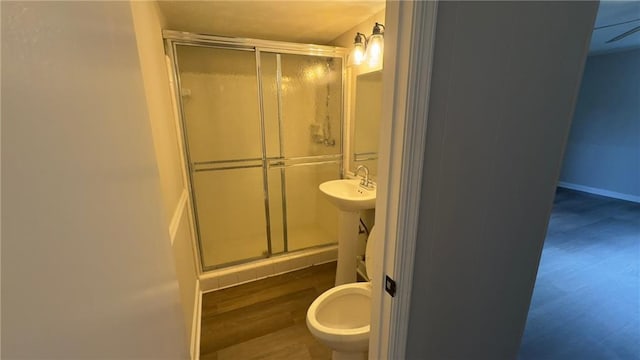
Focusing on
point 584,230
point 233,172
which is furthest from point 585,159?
point 233,172

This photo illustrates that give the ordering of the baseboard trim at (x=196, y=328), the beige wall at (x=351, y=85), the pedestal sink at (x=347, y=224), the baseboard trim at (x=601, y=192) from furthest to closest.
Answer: the baseboard trim at (x=601, y=192) → the beige wall at (x=351, y=85) → the pedestal sink at (x=347, y=224) → the baseboard trim at (x=196, y=328)

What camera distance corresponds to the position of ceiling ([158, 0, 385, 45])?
5.93 feet

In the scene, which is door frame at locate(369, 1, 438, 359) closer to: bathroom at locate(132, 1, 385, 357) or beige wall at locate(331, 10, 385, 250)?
bathroom at locate(132, 1, 385, 357)

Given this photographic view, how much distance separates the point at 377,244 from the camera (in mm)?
874

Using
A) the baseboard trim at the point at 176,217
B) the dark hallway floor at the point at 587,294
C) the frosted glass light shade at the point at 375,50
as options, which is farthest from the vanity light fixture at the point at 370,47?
the dark hallway floor at the point at 587,294

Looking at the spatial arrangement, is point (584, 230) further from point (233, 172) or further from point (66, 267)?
point (66, 267)

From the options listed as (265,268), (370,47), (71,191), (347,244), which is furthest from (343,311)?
(370,47)

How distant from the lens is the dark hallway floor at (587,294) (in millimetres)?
1658

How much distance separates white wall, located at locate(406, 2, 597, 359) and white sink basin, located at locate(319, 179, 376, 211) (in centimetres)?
94

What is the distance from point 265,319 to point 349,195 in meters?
1.13

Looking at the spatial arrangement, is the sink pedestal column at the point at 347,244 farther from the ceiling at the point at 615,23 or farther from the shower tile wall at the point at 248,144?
the ceiling at the point at 615,23

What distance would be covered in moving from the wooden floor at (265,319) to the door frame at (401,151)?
3.45 ft

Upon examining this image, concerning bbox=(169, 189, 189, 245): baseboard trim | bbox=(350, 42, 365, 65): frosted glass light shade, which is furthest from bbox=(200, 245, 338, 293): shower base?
bbox=(350, 42, 365, 65): frosted glass light shade

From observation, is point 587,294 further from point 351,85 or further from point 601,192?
point 601,192
